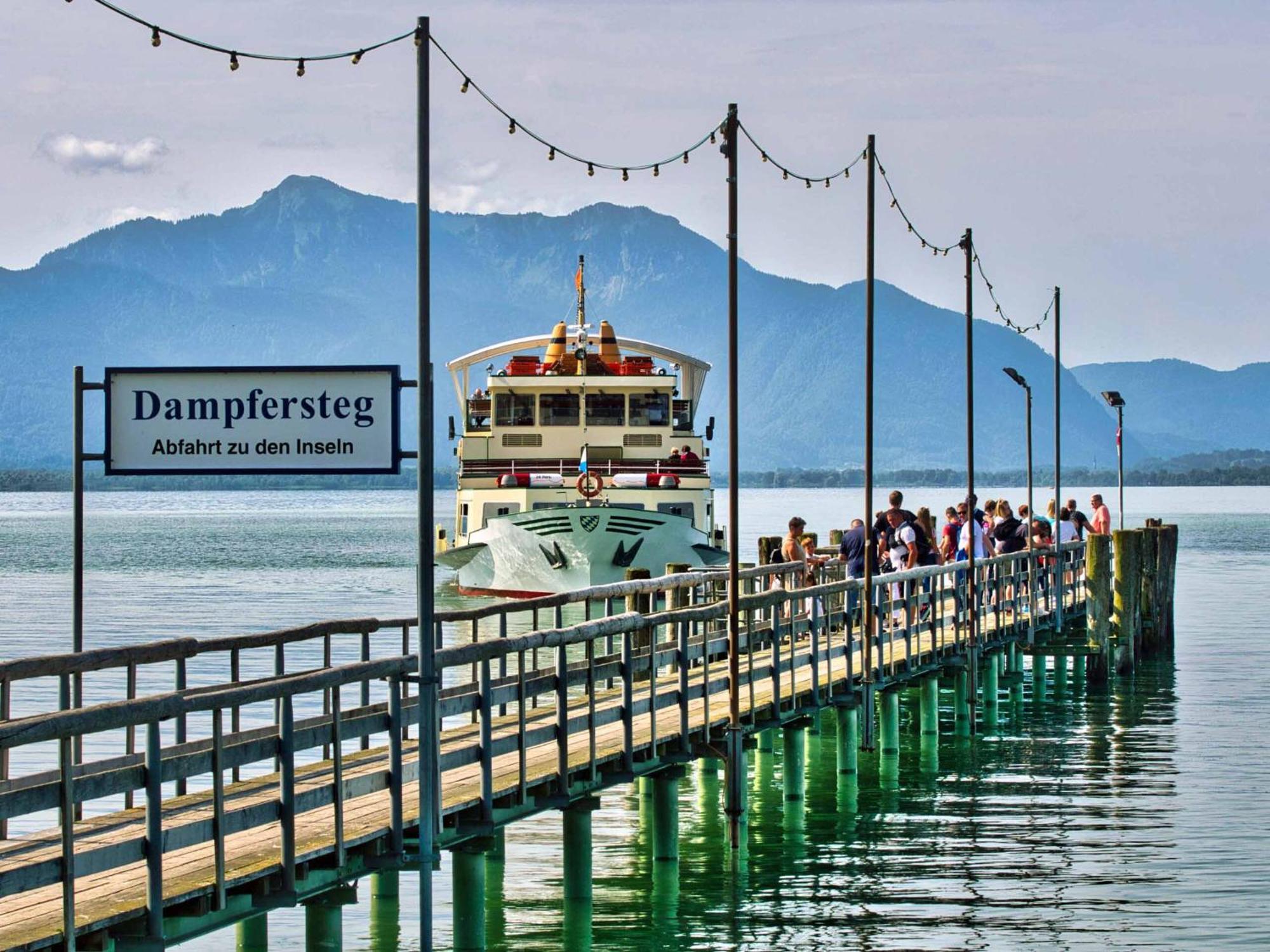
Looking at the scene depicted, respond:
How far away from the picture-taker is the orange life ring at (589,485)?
46.2m

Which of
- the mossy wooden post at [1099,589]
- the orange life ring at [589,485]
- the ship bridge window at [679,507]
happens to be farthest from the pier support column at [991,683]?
the ship bridge window at [679,507]

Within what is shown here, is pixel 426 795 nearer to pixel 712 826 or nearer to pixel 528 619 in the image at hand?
pixel 712 826

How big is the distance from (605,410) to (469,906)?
1437 inches

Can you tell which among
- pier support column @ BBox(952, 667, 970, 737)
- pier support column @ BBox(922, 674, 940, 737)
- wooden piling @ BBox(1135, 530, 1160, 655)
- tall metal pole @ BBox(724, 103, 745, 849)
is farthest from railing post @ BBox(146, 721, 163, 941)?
wooden piling @ BBox(1135, 530, 1160, 655)

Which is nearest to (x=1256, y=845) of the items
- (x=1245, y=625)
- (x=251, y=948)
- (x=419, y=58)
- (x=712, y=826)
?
(x=712, y=826)

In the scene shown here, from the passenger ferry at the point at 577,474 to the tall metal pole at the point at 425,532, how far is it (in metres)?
34.7

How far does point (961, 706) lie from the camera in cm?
2716

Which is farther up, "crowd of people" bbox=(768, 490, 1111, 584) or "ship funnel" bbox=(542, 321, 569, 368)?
"ship funnel" bbox=(542, 321, 569, 368)

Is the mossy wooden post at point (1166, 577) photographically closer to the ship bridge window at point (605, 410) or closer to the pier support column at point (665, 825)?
the ship bridge window at point (605, 410)

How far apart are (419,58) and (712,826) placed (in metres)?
10.3

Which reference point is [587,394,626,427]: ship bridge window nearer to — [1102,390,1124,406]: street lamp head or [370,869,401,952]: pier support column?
[1102,390,1124,406]: street lamp head

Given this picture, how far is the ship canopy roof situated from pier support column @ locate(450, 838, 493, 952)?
1449 inches

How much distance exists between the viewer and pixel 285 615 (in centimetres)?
5112

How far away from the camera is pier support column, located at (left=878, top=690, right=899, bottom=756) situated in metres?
23.3
